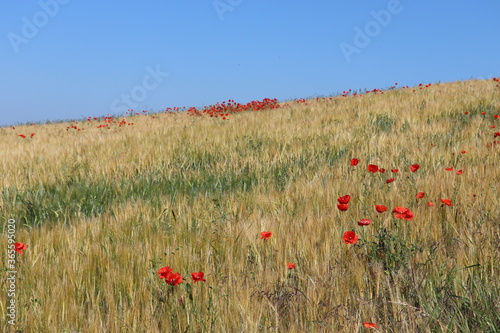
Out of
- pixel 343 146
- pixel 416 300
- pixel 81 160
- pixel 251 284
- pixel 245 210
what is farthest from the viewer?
pixel 81 160

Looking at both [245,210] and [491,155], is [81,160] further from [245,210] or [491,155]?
[491,155]

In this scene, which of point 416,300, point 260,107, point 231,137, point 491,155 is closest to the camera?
point 416,300

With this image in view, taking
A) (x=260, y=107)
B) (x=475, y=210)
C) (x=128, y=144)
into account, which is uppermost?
(x=260, y=107)

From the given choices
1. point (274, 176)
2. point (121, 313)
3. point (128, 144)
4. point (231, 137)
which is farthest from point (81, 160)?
point (121, 313)

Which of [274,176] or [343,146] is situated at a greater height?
[343,146]

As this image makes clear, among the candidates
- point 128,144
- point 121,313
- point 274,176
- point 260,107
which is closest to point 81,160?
point 128,144

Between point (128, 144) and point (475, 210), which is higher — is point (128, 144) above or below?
above

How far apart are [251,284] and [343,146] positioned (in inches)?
149

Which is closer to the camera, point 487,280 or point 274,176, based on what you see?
point 487,280

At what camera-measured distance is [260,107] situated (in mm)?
13930

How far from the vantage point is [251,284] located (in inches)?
73.9

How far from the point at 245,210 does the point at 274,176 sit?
1.49 m

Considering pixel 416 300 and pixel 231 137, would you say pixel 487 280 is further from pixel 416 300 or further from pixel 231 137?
pixel 231 137

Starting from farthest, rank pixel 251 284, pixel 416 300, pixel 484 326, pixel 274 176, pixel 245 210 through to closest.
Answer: pixel 274 176 < pixel 245 210 < pixel 251 284 < pixel 416 300 < pixel 484 326
